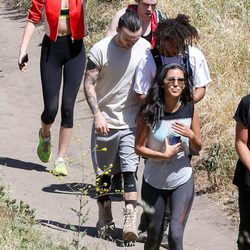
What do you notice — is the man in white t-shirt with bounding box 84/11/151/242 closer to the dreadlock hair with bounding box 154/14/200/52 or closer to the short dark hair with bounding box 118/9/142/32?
the short dark hair with bounding box 118/9/142/32

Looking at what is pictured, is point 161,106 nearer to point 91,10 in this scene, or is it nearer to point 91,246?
point 91,246

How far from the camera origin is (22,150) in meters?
9.84

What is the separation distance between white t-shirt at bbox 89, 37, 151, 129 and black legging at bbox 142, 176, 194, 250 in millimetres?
1115

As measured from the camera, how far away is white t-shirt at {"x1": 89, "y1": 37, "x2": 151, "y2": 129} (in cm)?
701

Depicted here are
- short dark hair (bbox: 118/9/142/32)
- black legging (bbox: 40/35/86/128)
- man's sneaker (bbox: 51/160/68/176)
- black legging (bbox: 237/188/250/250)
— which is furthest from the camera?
man's sneaker (bbox: 51/160/68/176)

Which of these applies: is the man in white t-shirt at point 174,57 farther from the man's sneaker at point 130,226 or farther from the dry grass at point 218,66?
the dry grass at point 218,66

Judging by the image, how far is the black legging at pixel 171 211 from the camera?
19.6 feet

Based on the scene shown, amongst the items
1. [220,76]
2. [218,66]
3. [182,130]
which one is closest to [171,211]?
[182,130]

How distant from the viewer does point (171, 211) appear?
602 cm

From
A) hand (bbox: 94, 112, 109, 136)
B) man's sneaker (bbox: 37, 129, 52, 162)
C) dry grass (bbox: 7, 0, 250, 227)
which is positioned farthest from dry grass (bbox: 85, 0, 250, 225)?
hand (bbox: 94, 112, 109, 136)

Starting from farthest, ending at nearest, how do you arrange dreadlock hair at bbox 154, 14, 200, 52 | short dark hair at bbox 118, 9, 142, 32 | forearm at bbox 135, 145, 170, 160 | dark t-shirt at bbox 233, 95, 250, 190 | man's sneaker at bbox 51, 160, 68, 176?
man's sneaker at bbox 51, 160, 68, 176 → short dark hair at bbox 118, 9, 142, 32 → dreadlock hair at bbox 154, 14, 200, 52 → forearm at bbox 135, 145, 170, 160 → dark t-shirt at bbox 233, 95, 250, 190

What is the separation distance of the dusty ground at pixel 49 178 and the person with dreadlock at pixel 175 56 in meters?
0.80

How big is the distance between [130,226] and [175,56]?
131cm

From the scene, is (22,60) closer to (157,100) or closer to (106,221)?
(106,221)
